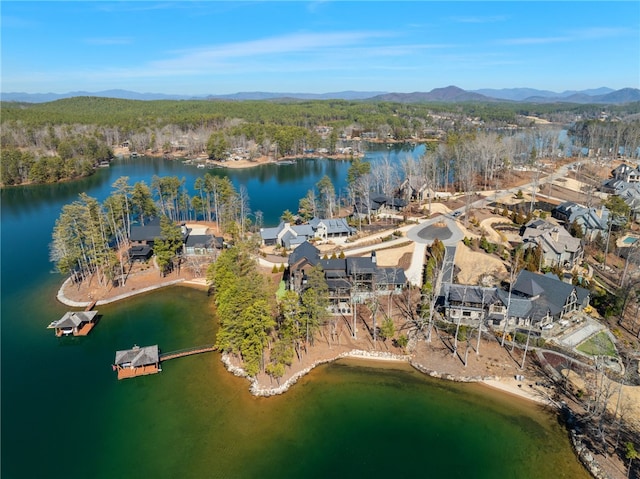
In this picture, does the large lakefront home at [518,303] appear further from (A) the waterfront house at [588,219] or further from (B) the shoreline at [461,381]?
(A) the waterfront house at [588,219]

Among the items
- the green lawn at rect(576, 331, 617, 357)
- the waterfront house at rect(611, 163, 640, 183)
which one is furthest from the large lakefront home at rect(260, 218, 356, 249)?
the waterfront house at rect(611, 163, 640, 183)

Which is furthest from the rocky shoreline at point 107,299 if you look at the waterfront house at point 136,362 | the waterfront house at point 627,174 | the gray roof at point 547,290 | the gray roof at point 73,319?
the waterfront house at point 627,174

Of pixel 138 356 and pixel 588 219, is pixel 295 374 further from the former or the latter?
pixel 588 219

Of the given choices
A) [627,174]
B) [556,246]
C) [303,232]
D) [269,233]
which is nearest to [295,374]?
[303,232]

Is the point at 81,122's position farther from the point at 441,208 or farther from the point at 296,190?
the point at 441,208

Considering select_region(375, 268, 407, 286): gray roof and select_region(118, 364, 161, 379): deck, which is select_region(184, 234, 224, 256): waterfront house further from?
select_region(375, 268, 407, 286): gray roof
